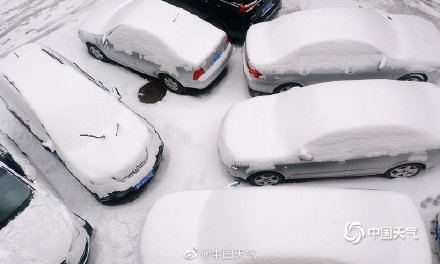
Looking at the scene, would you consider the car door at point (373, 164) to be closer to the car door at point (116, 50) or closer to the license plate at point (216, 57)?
the license plate at point (216, 57)

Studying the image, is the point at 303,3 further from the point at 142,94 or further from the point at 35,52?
the point at 35,52

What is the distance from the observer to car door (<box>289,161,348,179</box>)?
5812mm

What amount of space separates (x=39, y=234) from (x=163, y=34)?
4.40 metres

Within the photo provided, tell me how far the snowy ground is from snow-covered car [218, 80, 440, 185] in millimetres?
591

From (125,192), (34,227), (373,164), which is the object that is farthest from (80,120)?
(373,164)

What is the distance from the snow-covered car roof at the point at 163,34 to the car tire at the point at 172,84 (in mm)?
401

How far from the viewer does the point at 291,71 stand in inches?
273

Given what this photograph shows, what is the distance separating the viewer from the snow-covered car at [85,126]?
601 centimetres

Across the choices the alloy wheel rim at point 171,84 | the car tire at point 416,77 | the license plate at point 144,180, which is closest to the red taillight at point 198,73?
the alloy wheel rim at point 171,84

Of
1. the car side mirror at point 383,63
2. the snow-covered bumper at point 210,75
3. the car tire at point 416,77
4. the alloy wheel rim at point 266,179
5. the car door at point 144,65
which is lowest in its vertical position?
the alloy wheel rim at point 266,179

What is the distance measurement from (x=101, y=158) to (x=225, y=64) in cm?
343

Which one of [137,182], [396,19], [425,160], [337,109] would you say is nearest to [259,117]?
[337,109]

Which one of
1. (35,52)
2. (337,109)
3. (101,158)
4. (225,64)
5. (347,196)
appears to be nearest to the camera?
(347,196)

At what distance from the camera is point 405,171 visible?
6.11m
